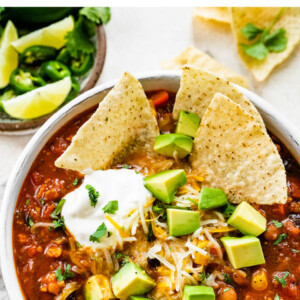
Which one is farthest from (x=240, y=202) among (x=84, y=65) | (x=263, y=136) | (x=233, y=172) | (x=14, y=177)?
(x=84, y=65)

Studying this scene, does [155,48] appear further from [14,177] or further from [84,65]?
[14,177]

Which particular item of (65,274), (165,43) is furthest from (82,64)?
(65,274)

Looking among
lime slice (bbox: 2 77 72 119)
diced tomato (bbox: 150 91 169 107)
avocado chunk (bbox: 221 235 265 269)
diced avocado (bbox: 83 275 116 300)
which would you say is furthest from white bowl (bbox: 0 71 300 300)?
avocado chunk (bbox: 221 235 265 269)

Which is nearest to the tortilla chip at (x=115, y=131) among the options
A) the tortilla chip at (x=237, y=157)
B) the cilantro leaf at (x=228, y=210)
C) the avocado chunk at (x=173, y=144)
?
the avocado chunk at (x=173, y=144)

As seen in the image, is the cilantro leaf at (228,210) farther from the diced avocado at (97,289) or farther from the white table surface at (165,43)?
the white table surface at (165,43)

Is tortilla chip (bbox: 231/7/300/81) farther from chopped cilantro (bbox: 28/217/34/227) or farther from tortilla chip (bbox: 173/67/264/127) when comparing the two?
chopped cilantro (bbox: 28/217/34/227)
